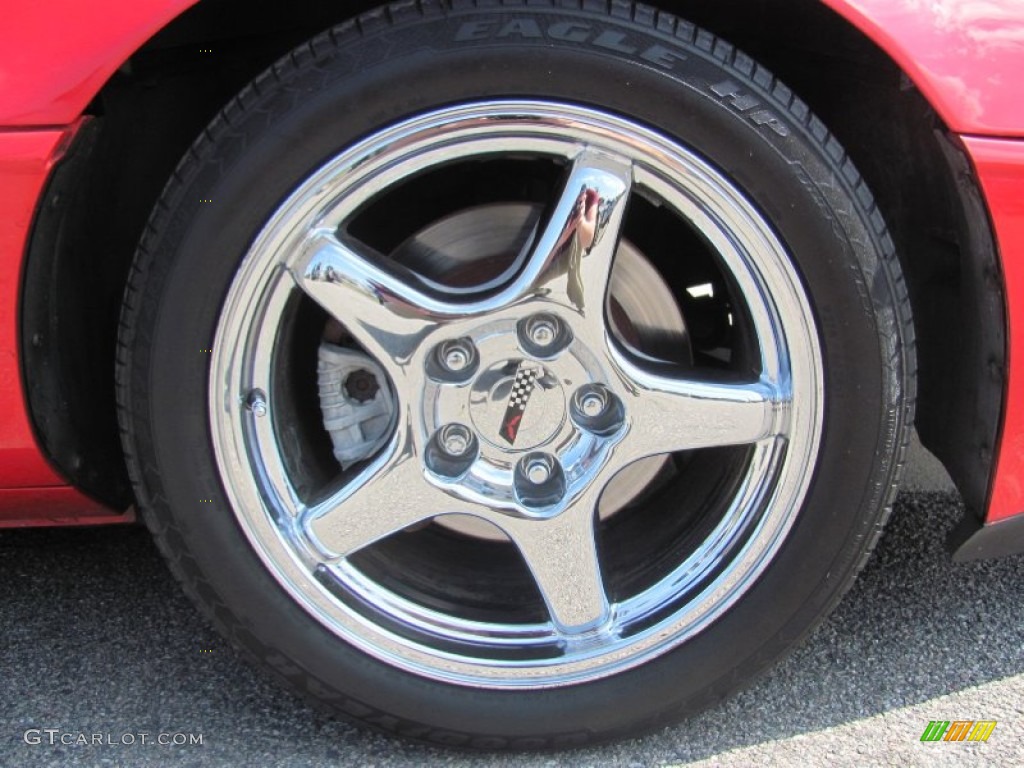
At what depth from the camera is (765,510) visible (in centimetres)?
143

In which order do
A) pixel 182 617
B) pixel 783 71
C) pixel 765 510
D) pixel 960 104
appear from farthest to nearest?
pixel 182 617 < pixel 783 71 < pixel 765 510 < pixel 960 104

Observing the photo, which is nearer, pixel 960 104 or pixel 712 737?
pixel 960 104

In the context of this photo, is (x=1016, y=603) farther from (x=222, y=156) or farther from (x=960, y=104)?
(x=222, y=156)

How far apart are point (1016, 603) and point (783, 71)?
1.01 m

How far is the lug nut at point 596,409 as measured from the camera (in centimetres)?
142

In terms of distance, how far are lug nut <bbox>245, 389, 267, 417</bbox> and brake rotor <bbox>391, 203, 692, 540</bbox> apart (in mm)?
336

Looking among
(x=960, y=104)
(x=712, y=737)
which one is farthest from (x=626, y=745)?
(x=960, y=104)

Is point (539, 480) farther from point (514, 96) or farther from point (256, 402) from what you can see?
point (514, 96)

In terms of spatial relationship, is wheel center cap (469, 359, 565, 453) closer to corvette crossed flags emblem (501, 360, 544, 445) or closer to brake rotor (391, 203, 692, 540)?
corvette crossed flags emblem (501, 360, 544, 445)

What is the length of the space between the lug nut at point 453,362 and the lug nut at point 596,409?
5.9 inches

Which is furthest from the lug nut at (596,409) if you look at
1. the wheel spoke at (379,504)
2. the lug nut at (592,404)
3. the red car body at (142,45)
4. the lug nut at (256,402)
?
the red car body at (142,45)

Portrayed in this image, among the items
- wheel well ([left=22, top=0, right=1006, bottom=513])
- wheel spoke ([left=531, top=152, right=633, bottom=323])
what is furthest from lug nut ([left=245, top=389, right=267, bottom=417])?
wheel spoke ([left=531, top=152, right=633, bottom=323])

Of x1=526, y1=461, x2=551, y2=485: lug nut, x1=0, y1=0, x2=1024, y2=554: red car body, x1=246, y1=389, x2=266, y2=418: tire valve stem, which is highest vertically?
x1=0, y1=0, x2=1024, y2=554: red car body

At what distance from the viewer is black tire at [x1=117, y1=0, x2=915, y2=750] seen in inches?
49.8
